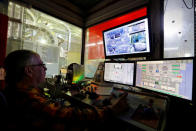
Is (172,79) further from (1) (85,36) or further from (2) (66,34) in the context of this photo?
(2) (66,34)

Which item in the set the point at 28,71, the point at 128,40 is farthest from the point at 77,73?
the point at 128,40

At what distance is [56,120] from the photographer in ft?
1.68

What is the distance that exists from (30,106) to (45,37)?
173cm

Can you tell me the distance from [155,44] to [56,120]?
1.45m

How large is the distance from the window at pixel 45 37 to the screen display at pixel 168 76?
5.86ft

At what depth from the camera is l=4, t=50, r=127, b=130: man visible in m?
0.48

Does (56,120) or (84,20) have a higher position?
(84,20)

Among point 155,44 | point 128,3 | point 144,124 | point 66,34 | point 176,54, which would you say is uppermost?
point 128,3

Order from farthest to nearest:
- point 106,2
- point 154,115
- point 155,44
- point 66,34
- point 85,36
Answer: point 85,36
point 66,34
point 106,2
point 155,44
point 154,115

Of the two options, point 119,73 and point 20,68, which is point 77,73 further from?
point 20,68

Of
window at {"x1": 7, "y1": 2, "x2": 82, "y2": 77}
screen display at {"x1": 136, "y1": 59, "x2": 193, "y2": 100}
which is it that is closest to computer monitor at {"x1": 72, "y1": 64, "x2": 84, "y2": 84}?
window at {"x1": 7, "y1": 2, "x2": 82, "y2": 77}

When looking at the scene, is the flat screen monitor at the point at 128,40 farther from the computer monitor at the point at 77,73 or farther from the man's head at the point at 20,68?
the man's head at the point at 20,68

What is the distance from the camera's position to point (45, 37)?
1.81 m

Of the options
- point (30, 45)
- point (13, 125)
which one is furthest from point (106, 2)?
point (13, 125)
